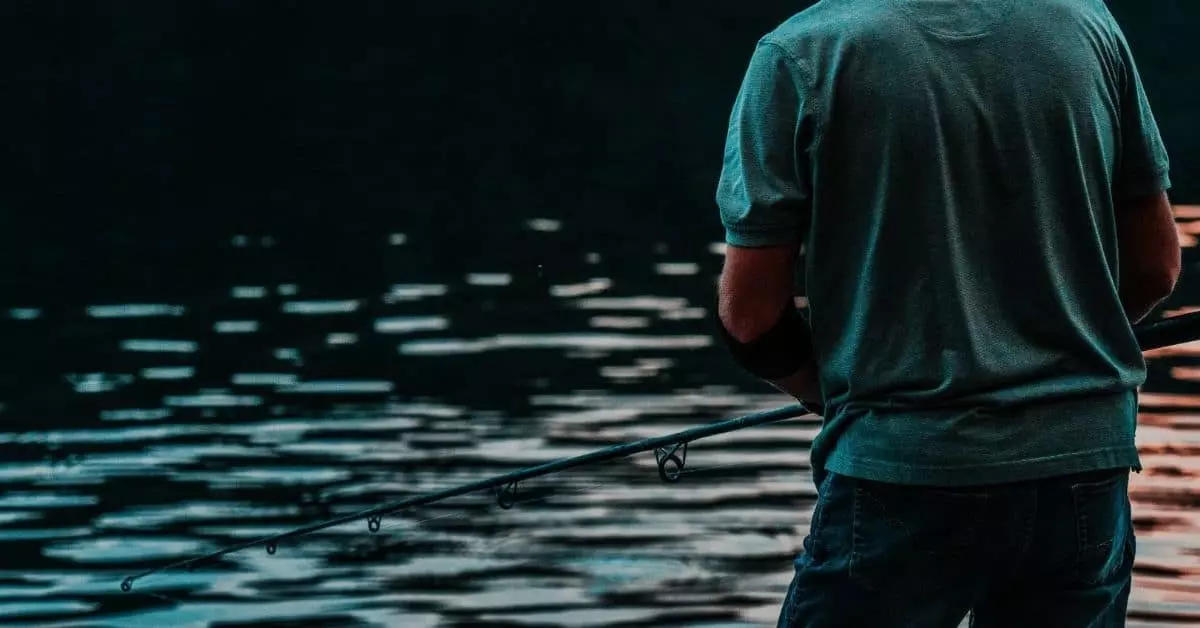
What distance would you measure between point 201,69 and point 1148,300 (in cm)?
2975

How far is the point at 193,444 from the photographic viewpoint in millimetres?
9086

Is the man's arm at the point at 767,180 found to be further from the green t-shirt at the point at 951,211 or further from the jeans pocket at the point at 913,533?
the jeans pocket at the point at 913,533

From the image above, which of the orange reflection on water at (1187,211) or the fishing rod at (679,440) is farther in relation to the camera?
the orange reflection on water at (1187,211)

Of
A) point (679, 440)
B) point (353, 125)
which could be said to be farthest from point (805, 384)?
point (353, 125)

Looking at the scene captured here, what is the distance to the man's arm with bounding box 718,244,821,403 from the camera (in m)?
2.27

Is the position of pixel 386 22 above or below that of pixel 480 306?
above

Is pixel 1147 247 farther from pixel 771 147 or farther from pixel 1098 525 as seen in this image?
pixel 771 147

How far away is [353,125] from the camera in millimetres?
27328

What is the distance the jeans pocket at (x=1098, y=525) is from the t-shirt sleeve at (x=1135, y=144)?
0.35 meters

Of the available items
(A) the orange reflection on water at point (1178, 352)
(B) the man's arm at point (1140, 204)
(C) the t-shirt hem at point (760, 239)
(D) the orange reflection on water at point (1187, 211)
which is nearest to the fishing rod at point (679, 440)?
(B) the man's arm at point (1140, 204)

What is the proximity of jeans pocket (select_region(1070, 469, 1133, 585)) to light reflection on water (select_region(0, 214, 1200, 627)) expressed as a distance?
3.90 meters

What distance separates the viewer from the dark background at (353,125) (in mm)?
17562

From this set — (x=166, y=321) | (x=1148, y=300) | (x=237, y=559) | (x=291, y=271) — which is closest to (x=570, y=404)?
(x=237, y=559)

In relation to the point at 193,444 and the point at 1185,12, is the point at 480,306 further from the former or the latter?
the point at 1185,12
